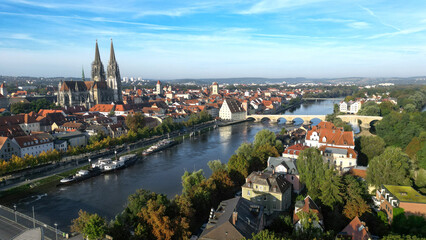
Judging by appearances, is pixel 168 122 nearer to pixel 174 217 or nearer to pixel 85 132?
pixel 85 132

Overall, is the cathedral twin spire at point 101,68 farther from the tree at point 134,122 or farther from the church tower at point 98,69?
the tree at point 134,122

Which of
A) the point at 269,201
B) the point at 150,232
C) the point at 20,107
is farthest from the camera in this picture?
the point at 20,107

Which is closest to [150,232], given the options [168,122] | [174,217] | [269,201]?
[174,217]

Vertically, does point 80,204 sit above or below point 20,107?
below

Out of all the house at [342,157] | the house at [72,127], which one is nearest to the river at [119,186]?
the house at [342,157]

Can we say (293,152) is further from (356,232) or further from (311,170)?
(356,232)
